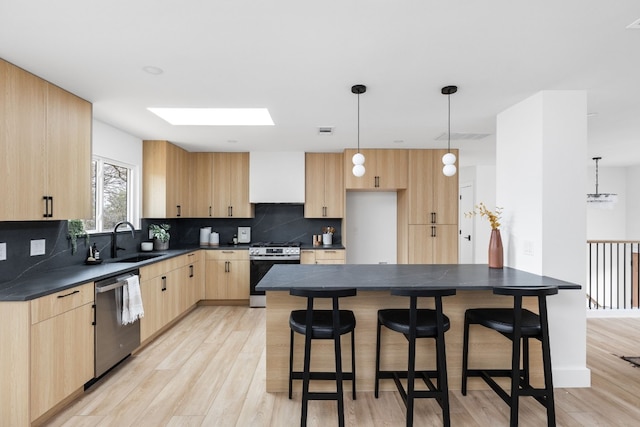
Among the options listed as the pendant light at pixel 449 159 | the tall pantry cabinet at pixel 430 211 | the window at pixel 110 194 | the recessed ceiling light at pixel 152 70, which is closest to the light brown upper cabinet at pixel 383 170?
the tall pantry cabinet at pixel 430 211

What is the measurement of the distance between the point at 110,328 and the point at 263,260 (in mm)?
2405

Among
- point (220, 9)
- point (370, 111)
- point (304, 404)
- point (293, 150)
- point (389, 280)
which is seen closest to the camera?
point (220, 9)

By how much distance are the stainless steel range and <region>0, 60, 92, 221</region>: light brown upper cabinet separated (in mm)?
2440

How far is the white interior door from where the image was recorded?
7094 millimetres

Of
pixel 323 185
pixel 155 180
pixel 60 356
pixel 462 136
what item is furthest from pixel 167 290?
pixel 462 136

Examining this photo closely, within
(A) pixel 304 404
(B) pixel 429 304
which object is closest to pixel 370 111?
(B) pixel 429 304

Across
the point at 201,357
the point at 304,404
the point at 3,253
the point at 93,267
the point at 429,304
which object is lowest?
the point at 201,357

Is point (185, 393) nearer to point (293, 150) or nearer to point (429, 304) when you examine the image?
point (429, 304)

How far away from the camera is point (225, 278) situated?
5.21 meters

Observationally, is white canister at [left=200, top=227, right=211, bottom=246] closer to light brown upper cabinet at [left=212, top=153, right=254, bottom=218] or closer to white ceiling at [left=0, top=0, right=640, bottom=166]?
light brown upper cabinet at [left=212, top=153, right=254, bottom=218]

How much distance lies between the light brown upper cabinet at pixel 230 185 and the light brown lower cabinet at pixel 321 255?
1.22 metres

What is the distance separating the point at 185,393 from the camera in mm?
2701

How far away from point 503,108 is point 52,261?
14.4ft

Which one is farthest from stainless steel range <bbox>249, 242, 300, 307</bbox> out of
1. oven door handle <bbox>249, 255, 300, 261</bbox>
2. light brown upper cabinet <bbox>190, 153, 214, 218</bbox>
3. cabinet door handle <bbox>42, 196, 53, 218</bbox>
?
cabinet door handle <bbox>42, 196, 53, 218</bbox>
